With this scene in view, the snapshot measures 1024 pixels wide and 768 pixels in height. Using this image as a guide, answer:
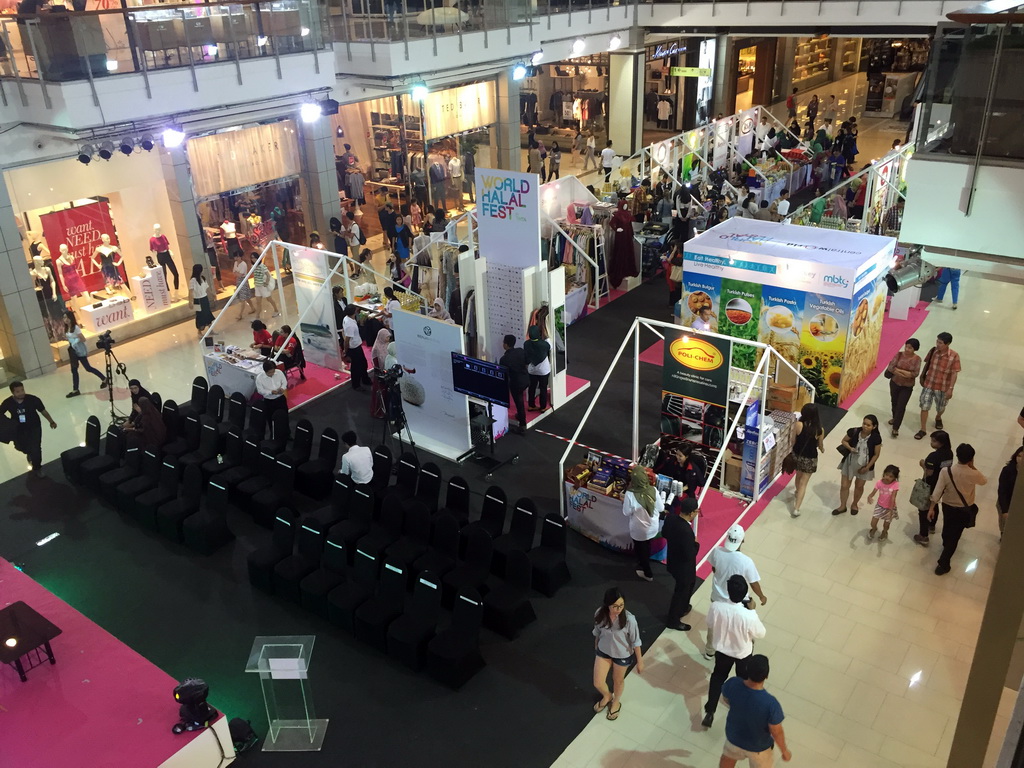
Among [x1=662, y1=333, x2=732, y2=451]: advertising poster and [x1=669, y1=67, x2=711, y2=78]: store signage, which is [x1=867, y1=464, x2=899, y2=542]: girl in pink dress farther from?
[x1=669, y1=67, x2=711, y2=78]: store signage

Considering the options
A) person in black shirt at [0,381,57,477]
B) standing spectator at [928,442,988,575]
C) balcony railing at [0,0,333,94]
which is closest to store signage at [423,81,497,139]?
balcony railing at [0,0,333,94]

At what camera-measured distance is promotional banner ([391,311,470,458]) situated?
983cm

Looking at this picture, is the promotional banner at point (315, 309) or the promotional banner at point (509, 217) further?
the promotional banner at point (315, 309)

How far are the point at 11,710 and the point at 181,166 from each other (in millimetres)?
9644

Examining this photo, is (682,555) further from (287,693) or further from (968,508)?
(287,693)

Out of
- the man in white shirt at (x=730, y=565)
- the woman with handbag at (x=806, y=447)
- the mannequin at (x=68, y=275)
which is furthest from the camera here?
the mannequin at (x=68, y=275)

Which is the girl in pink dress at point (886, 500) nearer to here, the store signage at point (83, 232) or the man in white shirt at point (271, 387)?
the man in white shirt at point (271, 387)

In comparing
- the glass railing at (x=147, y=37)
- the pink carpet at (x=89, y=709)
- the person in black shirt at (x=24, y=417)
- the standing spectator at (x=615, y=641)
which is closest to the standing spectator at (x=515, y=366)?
the standing spectator at (x=615, y=641)

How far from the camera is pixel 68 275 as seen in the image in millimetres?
13719

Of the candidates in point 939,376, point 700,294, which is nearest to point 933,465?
point 939,376

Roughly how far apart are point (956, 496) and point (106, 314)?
1229 cm

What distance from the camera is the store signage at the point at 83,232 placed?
1332 centimetres

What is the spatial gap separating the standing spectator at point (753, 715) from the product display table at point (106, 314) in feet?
38.9

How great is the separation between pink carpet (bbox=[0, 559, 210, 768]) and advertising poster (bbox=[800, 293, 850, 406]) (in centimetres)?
806
